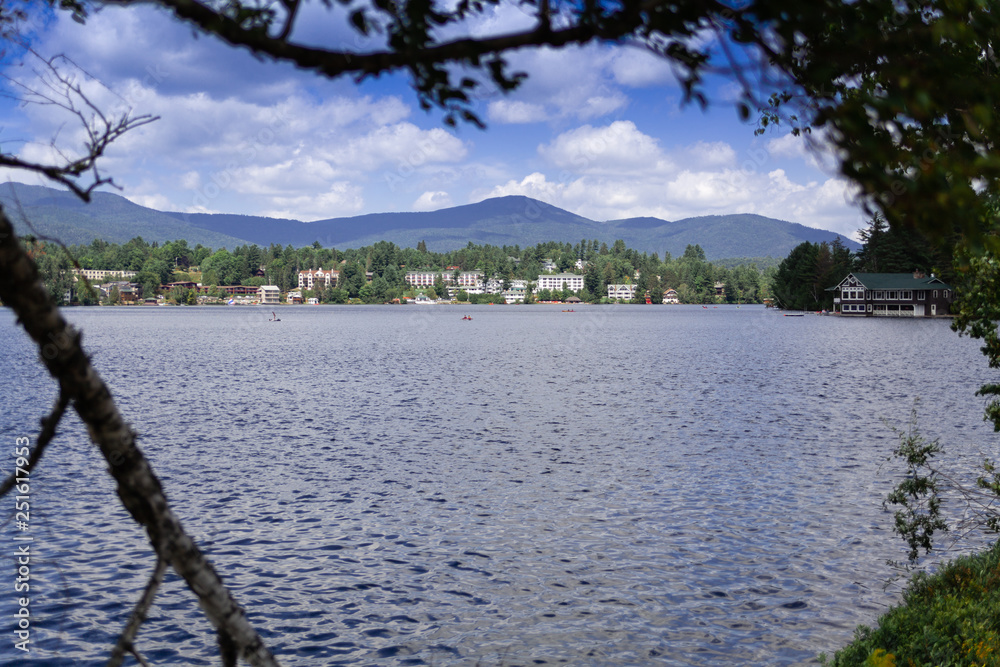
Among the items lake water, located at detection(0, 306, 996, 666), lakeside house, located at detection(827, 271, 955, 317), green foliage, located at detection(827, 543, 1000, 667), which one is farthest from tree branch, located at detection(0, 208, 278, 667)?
lakeside house, located at detection(827, 271, 955, 317)

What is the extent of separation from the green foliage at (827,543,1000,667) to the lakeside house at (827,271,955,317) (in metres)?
157

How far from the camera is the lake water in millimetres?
13438

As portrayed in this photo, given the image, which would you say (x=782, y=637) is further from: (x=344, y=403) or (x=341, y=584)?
(x=344, y=403)

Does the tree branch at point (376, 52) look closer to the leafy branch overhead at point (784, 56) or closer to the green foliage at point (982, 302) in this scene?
the leafy branch overhead at point (784, 56)

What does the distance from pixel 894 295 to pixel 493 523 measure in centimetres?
16576

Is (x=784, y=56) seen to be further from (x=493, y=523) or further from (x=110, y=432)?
(x=493, y=523)

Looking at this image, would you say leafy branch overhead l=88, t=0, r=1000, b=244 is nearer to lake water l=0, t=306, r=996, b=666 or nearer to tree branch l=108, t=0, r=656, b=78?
→ tree branch l=108, t=0, r=656, b=78

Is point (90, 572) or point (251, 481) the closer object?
point (90, 572)

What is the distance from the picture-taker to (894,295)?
528 ft

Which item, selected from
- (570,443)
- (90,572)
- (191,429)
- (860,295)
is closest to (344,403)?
(191,429)

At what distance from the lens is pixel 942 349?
8456 cm

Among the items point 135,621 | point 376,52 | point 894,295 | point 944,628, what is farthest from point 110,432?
point 894,295

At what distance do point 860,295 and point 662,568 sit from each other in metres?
169

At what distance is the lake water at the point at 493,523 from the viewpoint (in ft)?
44.1
